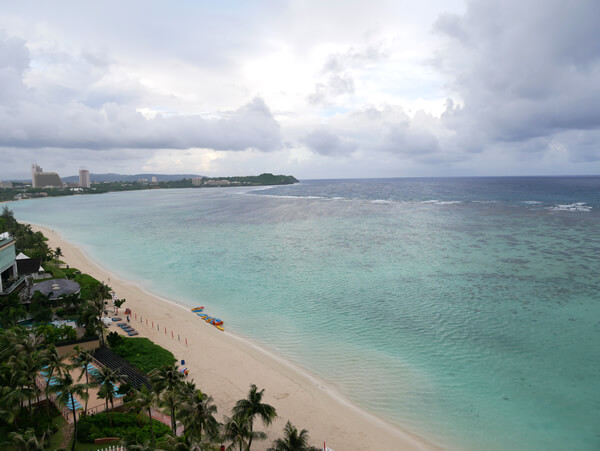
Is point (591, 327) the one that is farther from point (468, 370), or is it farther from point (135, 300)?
point (135, 300)

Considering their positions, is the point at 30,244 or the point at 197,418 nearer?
the point at 197,418

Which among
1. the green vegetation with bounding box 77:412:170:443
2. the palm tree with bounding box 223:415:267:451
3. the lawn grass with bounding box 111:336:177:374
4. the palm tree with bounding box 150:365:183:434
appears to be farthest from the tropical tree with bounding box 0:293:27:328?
the palm tree with bounding box 223:415:267:451

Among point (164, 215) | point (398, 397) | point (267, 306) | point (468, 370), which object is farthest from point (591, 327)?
point (164, 215)

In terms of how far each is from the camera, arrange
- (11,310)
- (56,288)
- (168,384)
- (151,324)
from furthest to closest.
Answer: (56,288), (151,324), (11,310), (168,384)

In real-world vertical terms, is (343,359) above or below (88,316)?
below

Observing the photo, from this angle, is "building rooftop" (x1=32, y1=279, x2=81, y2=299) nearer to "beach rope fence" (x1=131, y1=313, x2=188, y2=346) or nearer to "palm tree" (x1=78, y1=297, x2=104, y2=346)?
"beach rope fence" (x1=131, y1=313, x2=188, y2=346)

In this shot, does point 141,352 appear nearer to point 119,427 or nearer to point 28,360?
point 119,427

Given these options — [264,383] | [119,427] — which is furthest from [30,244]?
[264,383]
